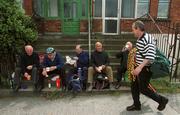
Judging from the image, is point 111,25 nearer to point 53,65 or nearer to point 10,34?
point 53,65

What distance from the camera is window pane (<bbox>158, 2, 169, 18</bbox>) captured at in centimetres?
992

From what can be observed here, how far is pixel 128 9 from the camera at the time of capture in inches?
396

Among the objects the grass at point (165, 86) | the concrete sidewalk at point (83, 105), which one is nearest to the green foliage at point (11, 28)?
the concrete sidewalk at point (83, 105)

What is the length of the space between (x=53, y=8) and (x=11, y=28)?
3513mm

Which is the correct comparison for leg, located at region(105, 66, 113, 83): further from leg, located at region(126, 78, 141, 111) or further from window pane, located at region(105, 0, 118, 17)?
window pane, located at region(105, 0, 118, 17)

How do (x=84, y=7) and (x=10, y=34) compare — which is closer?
(x=10, y=34)

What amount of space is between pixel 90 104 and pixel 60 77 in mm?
1241

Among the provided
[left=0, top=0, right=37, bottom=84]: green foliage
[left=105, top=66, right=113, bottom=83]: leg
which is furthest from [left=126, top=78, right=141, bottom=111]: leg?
[left=0, top=0, right=37, bottom=84]: green foliage

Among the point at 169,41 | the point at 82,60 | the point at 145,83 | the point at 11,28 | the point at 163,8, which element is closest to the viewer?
the point at 145,83

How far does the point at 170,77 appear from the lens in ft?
22.2

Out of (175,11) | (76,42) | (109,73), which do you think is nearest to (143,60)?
(109,73)

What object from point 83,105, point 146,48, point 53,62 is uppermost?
point 146,48

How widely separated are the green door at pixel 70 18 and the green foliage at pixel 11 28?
2.77m

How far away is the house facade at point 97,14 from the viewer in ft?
32.6
